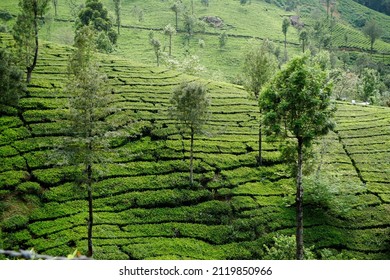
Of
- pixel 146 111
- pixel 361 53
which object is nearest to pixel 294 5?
pixel 361 53

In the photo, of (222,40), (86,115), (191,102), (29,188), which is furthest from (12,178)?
(222,40)

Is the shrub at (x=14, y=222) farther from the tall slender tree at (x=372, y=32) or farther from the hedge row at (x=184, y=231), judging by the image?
the tall slender tree at (x=372, y=32)

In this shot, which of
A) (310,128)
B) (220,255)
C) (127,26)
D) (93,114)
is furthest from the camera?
(127,26)

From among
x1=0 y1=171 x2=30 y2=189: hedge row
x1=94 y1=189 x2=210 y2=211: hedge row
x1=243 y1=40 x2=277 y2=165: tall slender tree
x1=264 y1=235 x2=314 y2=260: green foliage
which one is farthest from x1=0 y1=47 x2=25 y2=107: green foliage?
x1=264 y1=235 x2=314 y2=260: green foliage

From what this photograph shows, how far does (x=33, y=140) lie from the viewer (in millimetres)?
40094

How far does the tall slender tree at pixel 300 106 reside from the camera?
28672 mm

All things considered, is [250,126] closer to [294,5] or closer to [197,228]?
[197,228]

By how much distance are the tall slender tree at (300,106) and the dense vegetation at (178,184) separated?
187 cm

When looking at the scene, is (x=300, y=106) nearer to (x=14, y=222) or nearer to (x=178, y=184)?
(x=178, y=184)

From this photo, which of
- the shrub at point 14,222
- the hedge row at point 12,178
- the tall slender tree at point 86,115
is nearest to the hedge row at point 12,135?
the hedge row at point 12,178

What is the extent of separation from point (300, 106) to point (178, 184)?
13.5 metres

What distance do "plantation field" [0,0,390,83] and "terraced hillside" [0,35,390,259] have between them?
49653 millimetres

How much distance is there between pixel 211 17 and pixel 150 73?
9245cm

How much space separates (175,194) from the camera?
36.5 meters
